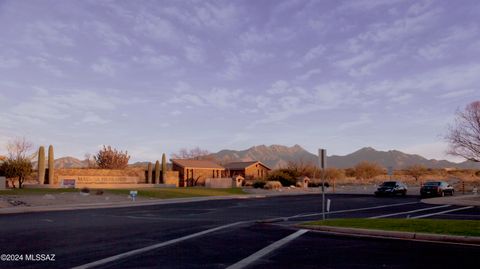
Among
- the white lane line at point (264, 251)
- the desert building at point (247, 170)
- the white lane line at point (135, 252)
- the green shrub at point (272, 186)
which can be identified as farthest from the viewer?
the desert building at point (247, 170)

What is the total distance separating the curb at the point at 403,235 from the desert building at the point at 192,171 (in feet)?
165

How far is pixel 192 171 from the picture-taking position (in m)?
66.4

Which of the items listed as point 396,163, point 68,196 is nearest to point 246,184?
point 68,196

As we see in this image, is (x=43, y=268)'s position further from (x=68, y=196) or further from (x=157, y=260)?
(x=68, y=196)

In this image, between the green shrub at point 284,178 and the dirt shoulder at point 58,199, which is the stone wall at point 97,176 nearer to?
the dirt shoulder at point 58,199

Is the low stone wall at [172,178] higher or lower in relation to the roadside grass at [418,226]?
higher

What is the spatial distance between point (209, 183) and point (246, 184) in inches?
186

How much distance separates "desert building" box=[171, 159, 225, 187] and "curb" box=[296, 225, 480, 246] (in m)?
50.2

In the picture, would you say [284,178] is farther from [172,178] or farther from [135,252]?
[135,252]

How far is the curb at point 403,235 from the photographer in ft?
40.9

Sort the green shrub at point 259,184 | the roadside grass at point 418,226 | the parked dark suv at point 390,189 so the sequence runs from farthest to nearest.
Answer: the green shrub at point 259,184 < the parked dark suv at point 390,189 < the roadside grass at point 418,226

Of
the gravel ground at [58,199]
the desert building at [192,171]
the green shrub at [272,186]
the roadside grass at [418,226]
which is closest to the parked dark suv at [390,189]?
the green shrub at [272,186]

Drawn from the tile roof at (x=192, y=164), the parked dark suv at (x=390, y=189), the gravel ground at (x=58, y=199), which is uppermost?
the tile roof at (x=192, y=164)

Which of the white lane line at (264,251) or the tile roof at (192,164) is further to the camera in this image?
the tile roof at (192,164)
